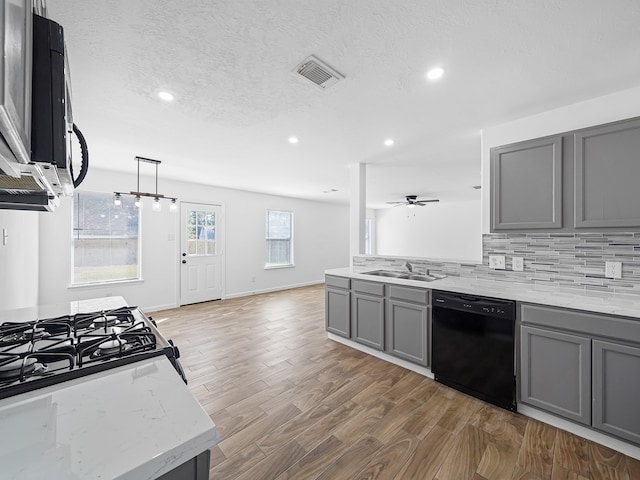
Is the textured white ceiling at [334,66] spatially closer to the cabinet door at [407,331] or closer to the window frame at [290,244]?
the cabinet door at [407,331]

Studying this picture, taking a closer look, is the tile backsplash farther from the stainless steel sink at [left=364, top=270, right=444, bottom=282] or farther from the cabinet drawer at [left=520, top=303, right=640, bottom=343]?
the cabinet drawer at [left=520, top=303, right=640, bottom=343]

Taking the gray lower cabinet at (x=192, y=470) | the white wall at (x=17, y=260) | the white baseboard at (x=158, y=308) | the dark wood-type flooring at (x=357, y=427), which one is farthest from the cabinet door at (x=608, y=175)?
the white baseboard at (x=158, y=308)

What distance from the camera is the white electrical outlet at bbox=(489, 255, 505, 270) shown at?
2588mm

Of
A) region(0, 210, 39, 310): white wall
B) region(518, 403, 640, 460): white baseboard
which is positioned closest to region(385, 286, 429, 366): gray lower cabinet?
region(518, 403, 640, 460): white baseboard

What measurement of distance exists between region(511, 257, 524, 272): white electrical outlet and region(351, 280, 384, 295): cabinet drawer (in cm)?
122

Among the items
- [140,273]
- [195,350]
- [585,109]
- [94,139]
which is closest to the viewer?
[585,109]

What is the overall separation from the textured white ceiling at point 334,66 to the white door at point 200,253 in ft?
7.58

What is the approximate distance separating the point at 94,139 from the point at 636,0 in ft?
14.2

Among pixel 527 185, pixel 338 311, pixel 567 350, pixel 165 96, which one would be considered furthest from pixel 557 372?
pixel 165 96

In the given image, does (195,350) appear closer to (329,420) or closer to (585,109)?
(329,420)

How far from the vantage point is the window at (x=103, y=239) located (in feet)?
13.9

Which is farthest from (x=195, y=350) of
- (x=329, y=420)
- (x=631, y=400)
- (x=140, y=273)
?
(x=631, y=400)

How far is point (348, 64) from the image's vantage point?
176 centimetres

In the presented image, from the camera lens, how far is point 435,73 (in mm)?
1860
